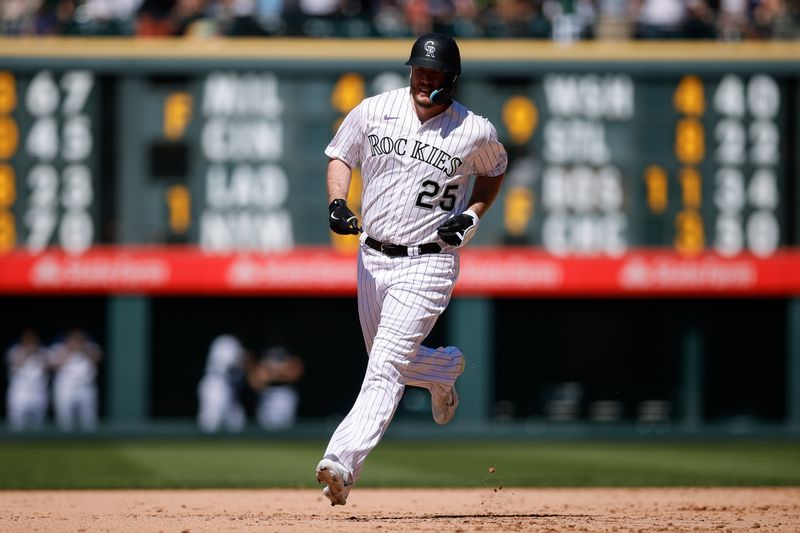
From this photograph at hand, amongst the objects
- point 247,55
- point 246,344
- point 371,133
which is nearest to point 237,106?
point 247,55

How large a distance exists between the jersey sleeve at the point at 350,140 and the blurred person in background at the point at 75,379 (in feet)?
42.3

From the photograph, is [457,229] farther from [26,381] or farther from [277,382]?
[26,381]

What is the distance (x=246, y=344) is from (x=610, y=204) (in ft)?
18.7

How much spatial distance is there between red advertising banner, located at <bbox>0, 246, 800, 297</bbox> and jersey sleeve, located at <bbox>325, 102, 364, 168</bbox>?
10896mm

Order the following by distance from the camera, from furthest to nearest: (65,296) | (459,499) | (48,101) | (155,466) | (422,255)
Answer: (65,296) < (48,101) < (155,466) < (459,499) < (422,255)

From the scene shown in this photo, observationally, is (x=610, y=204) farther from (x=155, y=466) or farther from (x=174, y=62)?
(x=155, y=466)

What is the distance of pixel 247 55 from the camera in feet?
59.4

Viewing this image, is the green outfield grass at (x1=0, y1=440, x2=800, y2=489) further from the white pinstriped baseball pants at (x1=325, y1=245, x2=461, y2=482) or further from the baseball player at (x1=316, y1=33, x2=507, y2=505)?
the baseball player at (x1=316, y1=33, x2=507, y2=505)

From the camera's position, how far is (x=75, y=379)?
64.3ft

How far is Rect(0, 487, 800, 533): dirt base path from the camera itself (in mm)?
6938

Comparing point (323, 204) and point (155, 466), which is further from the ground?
point (323, 204)

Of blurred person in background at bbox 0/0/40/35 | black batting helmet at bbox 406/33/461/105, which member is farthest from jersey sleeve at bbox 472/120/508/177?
blurred person in background at bbox 0/0/40/35

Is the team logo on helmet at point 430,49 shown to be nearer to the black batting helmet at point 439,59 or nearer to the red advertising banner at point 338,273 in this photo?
the black batting helmet at point 439,59

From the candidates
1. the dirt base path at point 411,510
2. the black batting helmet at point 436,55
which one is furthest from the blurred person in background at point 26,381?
the black batting helmet at point 436,55
